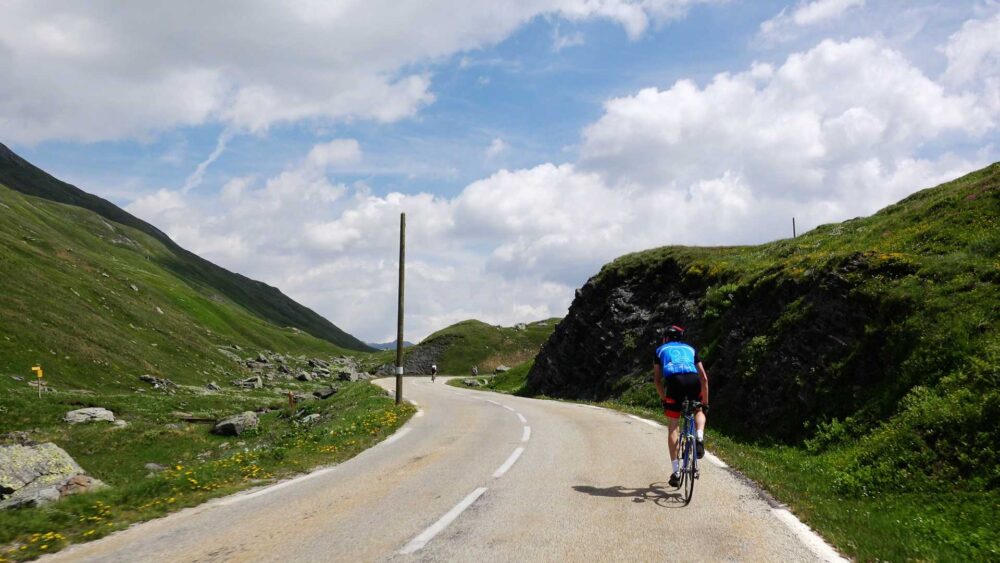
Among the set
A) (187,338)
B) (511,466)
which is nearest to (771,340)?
(511,466)

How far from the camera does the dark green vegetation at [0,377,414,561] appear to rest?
313 inches

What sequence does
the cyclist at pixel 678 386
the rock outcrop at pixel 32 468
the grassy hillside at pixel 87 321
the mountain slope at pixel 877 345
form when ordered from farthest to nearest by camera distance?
the grassy hillside at pixel 87 321, the rock outcrop at pixel 32 468, the mountain slope at pixel 877 345, the cyclist at pixel 678 386

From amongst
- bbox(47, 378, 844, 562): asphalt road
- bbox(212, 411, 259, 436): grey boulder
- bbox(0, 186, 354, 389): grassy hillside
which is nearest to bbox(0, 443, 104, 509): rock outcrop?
bbox(47, 378, 844, 562): asphalt road

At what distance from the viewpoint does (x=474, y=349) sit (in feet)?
375

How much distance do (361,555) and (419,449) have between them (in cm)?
876

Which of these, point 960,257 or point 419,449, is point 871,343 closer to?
point 960,257

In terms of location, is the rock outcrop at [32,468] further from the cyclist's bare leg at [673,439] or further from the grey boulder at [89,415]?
the grey boulder at [89,415]

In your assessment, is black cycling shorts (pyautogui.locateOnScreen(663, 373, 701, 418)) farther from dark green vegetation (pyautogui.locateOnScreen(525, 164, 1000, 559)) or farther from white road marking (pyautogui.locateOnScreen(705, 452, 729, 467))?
white road marking (pyautogui.locateOnScreen(705, 452, 729, 467))

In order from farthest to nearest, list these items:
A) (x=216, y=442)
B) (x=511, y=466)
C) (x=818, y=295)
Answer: (x=216, y=442), (x=818, y=295), (x=511, y=466)

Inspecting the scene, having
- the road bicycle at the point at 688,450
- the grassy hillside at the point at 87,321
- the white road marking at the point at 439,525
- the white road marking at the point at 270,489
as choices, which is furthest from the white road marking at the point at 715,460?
the grassy hillside at the point at 87,321

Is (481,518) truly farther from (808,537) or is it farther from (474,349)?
(474,349)

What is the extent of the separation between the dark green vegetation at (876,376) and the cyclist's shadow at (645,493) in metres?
1.74

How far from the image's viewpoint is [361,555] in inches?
246

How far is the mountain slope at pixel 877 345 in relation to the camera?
980 cm
